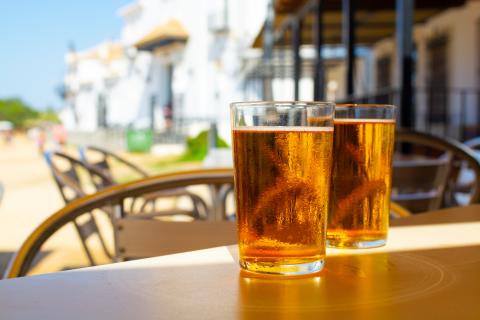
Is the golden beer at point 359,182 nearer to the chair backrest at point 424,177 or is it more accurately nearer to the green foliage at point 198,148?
the chair backrest at point 424,177

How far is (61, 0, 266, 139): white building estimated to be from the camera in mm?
20797

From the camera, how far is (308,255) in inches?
→ 26.3

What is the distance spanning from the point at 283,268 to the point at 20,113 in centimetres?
6831

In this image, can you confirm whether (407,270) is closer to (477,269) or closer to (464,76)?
(477,269)

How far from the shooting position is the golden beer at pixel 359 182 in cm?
79

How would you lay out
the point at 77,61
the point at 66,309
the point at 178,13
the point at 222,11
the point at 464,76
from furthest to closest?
the point at 77,61, the point at 178,13, the point at 222,11, the point at 464,76, the point at 66,309

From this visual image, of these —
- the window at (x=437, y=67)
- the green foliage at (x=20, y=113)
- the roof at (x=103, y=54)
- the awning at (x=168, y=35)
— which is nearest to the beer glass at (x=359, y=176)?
the window at (x=437, y=67)

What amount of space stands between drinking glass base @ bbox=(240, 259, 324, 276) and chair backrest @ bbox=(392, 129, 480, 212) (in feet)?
4.27

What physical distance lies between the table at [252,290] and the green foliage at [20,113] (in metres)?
64.5

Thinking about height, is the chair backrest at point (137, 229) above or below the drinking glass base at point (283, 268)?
below

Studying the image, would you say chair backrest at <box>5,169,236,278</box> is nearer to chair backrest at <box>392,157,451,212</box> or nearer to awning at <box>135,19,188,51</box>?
chair backrest at <box>392,157,451,212</box>

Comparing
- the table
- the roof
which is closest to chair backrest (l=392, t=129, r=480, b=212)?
the table

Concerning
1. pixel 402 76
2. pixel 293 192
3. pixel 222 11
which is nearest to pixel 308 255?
pixel 293 192

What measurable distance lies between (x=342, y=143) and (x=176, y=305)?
0.32m
